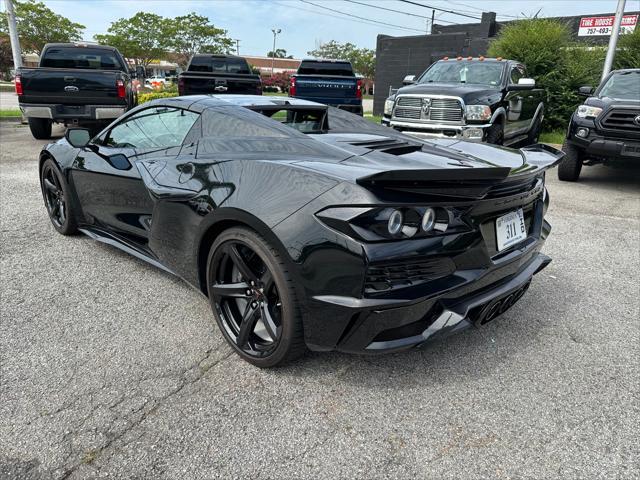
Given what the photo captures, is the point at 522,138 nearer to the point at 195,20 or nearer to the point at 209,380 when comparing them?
the point at 209,380

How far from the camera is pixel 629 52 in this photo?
13.0 m

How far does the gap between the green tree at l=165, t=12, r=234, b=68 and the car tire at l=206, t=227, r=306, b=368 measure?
53.9 m

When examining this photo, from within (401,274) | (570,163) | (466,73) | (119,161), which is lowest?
(570,163)

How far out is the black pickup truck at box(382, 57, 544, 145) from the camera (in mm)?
7551

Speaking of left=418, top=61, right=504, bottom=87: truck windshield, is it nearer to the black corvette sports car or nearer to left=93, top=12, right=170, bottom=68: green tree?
the black corvette sports car

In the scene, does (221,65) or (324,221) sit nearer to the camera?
(324,221)

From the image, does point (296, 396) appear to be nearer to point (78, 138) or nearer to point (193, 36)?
point (78, 138)

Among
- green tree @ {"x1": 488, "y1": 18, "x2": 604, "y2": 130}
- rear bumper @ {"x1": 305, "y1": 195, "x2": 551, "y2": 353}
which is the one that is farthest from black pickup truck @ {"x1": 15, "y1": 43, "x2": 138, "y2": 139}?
green tree @ {"x1": 488, "y1": 18, "x2": 604, "y2": 130}

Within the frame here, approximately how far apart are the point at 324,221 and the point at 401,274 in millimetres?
389

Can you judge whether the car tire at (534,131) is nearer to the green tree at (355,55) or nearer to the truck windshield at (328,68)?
the truck windshield at (328,68)

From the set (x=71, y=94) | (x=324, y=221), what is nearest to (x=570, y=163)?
(x=324, y=221)

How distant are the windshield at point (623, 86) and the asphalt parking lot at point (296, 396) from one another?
16.4 ft

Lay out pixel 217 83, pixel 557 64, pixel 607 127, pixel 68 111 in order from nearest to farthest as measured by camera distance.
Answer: pixel 607 127 < pixel 68 111 < pixel 217 83 < pixel 557 64

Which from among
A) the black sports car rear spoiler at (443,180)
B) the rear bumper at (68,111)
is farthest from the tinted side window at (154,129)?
the rear bumper at (68,111)
